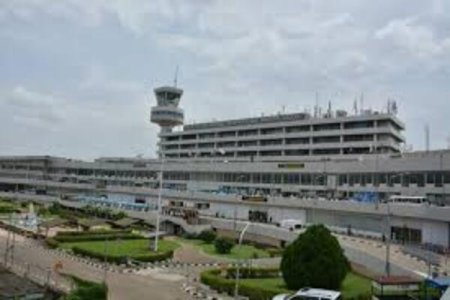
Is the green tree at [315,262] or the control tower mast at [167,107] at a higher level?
the control tower mast at [167,107]

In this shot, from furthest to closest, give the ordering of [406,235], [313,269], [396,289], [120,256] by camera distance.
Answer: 1. [406,235]
2. [120,256]
3. [313,269]
4. [396,289]

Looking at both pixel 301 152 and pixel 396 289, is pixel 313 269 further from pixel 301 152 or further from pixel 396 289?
pixel 301 152

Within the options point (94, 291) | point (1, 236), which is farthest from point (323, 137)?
point (94, 291)

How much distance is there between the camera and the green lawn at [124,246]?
67000 millimetres

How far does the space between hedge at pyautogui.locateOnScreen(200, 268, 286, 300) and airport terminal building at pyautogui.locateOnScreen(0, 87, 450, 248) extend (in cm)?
2232

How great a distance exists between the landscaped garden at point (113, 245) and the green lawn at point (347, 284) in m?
17.1

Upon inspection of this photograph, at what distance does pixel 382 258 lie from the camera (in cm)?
5294

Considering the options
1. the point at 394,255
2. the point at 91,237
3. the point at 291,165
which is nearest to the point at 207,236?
the point at 91,237

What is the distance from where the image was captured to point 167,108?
6993 inches

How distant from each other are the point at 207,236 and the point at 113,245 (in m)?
14.8

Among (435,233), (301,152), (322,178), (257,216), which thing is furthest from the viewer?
(301,152)

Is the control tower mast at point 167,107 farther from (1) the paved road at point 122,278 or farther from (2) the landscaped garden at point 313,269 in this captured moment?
(2) the landscaped garden at point 313,269

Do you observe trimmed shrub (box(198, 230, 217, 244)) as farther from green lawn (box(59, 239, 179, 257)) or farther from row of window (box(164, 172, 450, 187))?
row of window (box(164, 172, 450, 187))

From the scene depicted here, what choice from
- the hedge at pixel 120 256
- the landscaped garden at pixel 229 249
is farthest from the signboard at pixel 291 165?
the hedge at pixel 120 256
